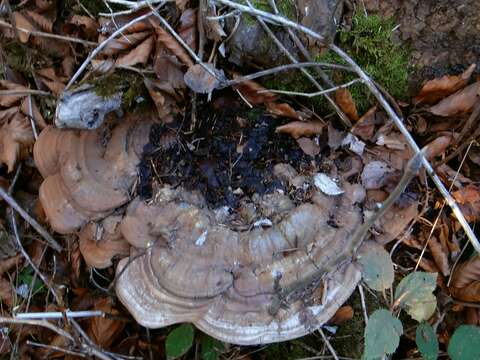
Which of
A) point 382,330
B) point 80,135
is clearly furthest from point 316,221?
point 80,135

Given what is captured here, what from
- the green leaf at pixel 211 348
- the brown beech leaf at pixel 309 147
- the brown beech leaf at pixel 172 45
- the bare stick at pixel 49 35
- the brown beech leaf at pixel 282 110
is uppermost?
the brown beech leaf at pixel 172 45

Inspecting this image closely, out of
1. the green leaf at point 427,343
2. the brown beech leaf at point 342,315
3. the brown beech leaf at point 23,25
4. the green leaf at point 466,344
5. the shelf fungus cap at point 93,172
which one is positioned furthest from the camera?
the brown beech leaf at point 23,25

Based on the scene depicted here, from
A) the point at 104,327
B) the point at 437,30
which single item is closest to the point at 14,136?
the point at 104,327

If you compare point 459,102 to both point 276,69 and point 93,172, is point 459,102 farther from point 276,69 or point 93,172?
point 93,172

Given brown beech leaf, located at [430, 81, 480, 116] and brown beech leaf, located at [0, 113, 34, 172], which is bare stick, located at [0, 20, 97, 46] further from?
brown beech leaf, located at [430, 81, 480, 116]

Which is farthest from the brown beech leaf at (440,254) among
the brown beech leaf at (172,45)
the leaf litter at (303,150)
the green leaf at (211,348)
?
the brown beech leaf at (172,45)

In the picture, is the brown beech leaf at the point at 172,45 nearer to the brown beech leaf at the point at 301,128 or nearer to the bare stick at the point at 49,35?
Result: the bare stick at the point at 49,35

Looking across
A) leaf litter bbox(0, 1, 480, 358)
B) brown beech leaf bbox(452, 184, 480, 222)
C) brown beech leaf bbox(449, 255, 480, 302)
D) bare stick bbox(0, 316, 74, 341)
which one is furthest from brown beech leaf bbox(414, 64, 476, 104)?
bare stick bbox(0, 316, 74, 341)
